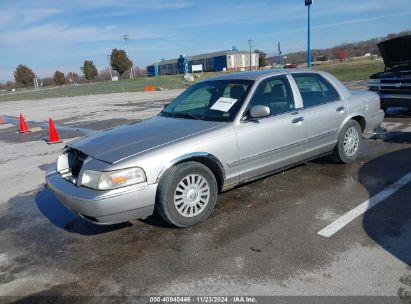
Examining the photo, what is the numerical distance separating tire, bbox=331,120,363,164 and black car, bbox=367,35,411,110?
13.8 feet

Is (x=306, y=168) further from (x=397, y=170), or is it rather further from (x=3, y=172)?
(x=3, y=172)

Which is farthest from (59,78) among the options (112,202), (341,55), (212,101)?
(112,202)

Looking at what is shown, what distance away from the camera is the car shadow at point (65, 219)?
4.19m

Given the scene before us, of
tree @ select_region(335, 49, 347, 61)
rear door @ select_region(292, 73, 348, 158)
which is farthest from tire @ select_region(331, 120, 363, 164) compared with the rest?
tree @ select_region(335, 49, 347, 61)

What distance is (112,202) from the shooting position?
3473 millimetres

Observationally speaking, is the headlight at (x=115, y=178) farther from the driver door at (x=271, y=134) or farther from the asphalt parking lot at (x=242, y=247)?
the driver door at (x=271, y=134)

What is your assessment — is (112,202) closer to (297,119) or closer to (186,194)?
(186,194)

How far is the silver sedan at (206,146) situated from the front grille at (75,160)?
0.01 meters

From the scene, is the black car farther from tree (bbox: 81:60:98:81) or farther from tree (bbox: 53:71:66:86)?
tree (bbox: 53:71:66:86)

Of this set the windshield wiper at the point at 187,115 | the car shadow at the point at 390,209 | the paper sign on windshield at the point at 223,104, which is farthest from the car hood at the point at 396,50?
the windshield wiper at the point at 187,115

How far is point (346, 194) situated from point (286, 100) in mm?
1449

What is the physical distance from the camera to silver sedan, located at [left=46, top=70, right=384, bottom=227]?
3.59 meters

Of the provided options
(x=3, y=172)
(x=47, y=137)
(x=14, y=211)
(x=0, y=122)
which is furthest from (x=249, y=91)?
(x=0, y=122)

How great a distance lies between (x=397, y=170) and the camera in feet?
17.6
